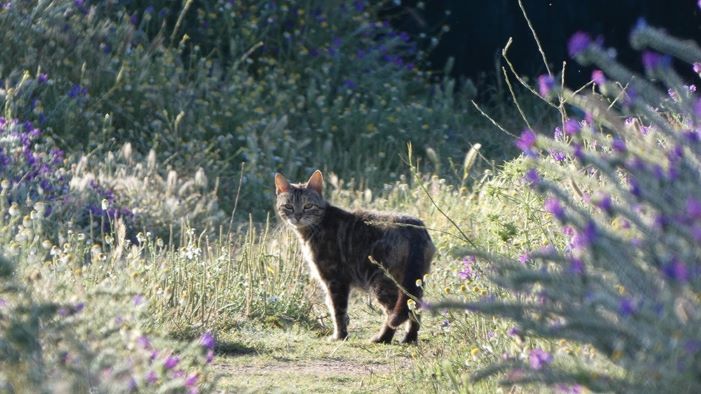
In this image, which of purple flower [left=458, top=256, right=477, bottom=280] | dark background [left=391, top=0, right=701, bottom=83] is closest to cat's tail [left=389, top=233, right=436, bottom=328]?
purple flower [left=458, top=256, right=477, bottom=280]

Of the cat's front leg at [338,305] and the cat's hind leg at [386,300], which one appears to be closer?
the cat's hind leg at [386,300]

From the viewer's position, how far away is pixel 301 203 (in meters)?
7.33

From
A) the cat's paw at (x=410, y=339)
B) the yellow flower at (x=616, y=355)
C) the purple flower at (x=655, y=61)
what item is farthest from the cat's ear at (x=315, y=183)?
the yellow flower at (x=616, y=355)

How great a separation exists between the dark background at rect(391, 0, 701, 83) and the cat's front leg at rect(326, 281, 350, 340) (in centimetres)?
761

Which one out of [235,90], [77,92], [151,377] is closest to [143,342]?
[151,377]

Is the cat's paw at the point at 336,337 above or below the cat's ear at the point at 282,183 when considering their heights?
below

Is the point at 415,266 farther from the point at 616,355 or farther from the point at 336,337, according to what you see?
the point at 616,355

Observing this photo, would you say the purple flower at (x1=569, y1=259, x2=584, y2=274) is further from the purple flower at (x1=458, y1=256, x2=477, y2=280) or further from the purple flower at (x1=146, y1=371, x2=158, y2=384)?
the purple flower at (x1=458, y1=256, x2=477, y2=280)

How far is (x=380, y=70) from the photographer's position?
42.8ft

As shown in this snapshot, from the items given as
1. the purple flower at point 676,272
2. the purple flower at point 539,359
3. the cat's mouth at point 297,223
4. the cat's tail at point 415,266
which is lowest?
the cat's tail at point 415,266

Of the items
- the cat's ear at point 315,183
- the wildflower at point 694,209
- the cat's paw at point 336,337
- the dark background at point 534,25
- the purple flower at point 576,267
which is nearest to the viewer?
the wildflower at point 694,209

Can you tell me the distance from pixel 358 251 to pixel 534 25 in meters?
7.77

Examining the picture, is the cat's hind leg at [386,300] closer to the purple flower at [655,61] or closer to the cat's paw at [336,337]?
the cat's paw at [336,337]

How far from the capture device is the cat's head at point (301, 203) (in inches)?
286
